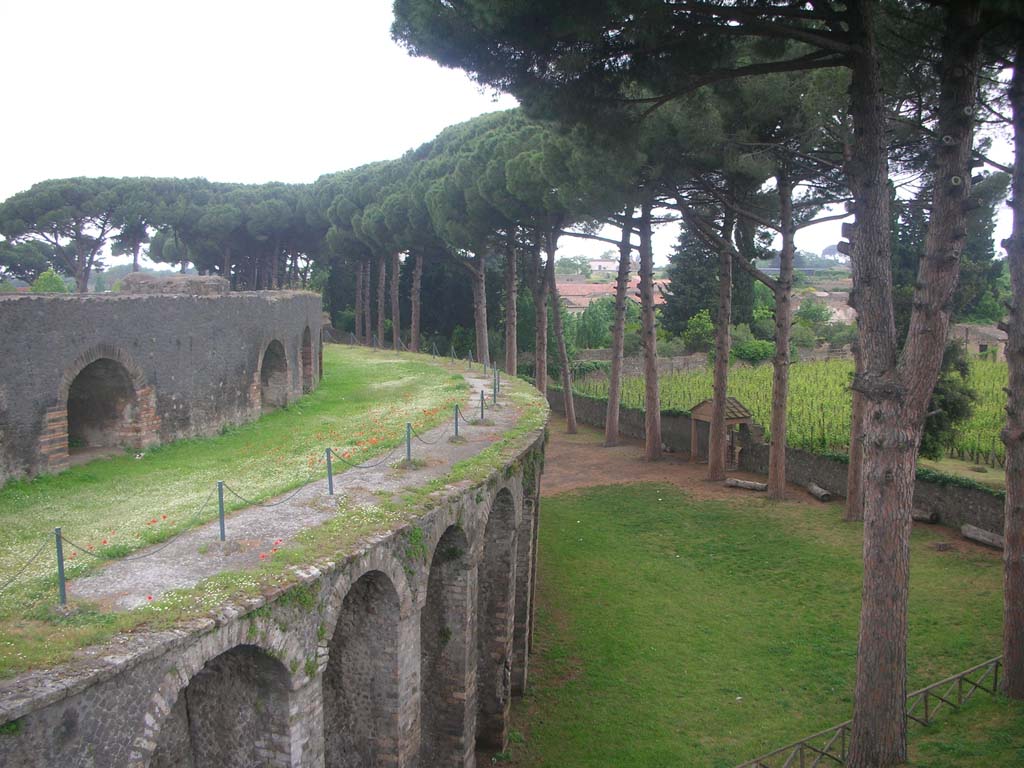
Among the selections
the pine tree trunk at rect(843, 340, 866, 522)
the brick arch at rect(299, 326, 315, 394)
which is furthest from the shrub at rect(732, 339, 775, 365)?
the brick arch at rect(299, 326, 315, 394)

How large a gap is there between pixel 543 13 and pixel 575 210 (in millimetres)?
12624

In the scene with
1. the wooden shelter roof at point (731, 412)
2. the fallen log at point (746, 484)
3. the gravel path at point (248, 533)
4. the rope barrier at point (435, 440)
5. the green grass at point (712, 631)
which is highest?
the rope barrier at point (435, 440)

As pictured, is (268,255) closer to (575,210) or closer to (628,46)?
(575,210)

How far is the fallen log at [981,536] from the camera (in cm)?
1662

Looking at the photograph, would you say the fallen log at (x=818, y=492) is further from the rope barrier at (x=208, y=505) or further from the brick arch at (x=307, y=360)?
the brick arch at (x=307, y=360)

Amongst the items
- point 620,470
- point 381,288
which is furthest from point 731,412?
point 381,288

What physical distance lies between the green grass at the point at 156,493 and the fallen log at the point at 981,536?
11.1 metres

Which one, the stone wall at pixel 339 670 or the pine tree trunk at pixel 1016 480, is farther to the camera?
the pine tree trunk at pixel 1016 480

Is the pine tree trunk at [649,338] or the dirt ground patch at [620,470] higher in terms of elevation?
the pine tree trunk at [649,338]

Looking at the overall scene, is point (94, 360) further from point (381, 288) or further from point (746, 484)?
point (381, 288)

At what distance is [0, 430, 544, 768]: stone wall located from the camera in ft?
18.1

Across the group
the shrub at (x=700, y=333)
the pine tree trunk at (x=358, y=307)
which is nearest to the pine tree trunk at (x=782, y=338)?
the shrub at (x=700, y=333)

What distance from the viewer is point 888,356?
356 inches

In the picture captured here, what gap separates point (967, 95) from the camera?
28.4ft
